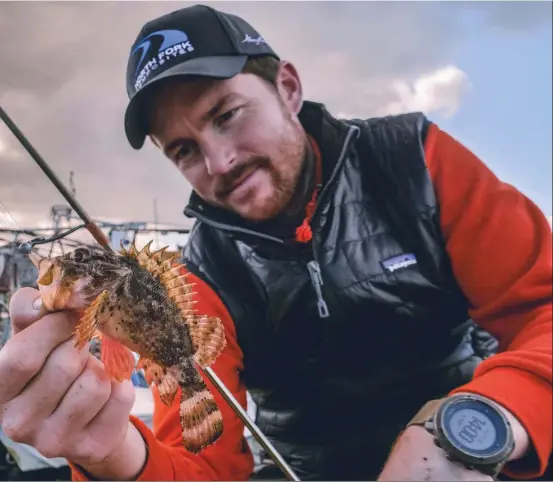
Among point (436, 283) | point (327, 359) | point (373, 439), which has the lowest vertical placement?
point (373, 439)

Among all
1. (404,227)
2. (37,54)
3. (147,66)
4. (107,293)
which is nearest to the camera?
(107,293)

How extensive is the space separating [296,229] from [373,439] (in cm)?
48

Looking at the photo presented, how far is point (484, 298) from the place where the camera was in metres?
0.90

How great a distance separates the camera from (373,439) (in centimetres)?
99

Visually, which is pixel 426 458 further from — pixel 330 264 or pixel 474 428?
pixel 330 264

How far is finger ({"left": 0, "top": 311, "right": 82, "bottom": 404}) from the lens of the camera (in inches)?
17.0

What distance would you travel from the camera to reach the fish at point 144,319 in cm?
41

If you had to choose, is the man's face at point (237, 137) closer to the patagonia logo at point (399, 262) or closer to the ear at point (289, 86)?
the ear at point (289, 86)

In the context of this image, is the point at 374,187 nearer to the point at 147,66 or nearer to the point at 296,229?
the point at 296,229

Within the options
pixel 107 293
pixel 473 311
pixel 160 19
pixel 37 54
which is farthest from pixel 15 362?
pixel 473 311

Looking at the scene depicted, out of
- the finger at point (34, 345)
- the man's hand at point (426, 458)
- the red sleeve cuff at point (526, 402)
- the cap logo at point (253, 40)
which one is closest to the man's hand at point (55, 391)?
the finger at point (34, 345)

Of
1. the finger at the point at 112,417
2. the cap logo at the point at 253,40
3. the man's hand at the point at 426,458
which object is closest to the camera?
the finger at the point at 112,417

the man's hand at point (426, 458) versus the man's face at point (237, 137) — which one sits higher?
the man's face at point (237, 137)

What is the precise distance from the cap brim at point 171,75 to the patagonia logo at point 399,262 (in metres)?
0.45
